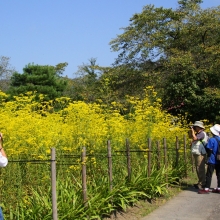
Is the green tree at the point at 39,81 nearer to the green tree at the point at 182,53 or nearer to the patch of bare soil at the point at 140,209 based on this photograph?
the green tree at the point at 182,53

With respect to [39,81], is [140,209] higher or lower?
lower

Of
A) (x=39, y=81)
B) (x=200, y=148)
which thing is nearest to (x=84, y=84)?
(x=39, y=81)

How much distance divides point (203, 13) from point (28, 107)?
1847cm

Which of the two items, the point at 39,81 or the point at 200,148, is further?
the point at 39,81

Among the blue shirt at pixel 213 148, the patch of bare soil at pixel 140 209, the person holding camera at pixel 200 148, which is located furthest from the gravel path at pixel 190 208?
the blue shirt at pixel 213 148

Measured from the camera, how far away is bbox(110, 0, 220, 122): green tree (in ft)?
77.5

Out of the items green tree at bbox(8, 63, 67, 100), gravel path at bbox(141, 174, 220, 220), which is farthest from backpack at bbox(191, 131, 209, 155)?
green tree at bbox(8, 63, 67, 100)

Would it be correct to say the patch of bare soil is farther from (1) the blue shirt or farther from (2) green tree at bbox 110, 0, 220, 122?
(2) green tree at bbox 110, 0, 220, 122

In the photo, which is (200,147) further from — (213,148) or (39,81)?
(39,81)

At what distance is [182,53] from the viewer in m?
24.9

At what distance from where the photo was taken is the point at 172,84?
78.2 feet

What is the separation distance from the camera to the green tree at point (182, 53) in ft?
77.5

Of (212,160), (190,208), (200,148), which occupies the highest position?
(200,148)

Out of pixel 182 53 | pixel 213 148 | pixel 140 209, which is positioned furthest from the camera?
pixel 182 53
